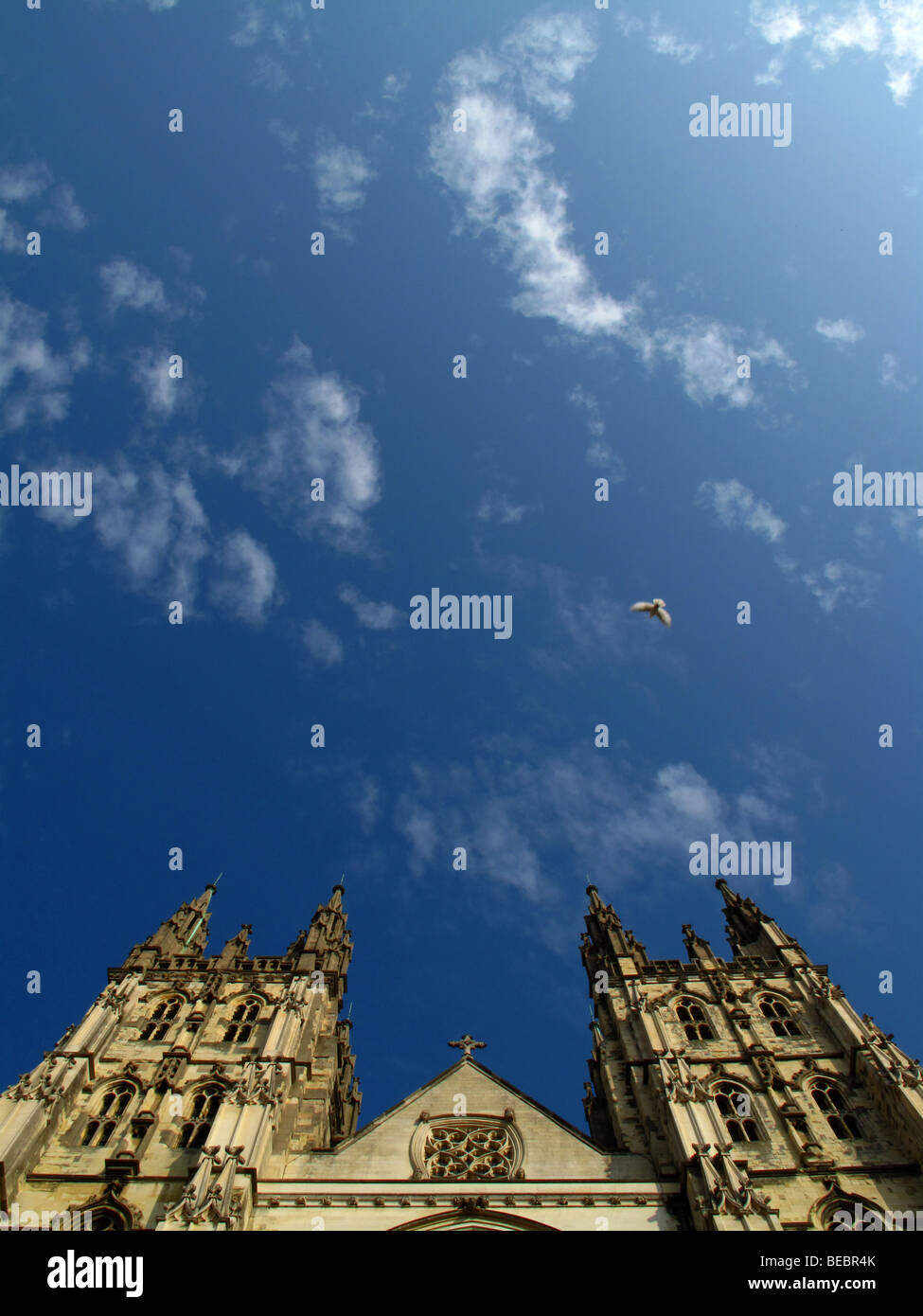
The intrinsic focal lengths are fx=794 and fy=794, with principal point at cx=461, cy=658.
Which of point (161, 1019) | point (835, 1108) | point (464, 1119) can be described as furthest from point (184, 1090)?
point (835, 1108)

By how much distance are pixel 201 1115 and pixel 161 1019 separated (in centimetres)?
640

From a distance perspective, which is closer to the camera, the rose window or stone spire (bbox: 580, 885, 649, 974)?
the rose window

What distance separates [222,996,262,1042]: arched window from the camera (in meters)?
34.1

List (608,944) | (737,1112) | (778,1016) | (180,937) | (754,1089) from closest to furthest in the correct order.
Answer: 1. (737,1112)
2. (754,1089)
3. (778,1016)
4. (608,944)
5. (180,937)

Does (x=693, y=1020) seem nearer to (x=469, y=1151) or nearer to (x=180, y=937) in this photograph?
(x=469, y=1151)

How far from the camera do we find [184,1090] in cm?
3083

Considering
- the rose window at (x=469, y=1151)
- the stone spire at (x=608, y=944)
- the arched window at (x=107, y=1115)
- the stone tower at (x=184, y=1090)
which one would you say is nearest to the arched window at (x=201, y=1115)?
the stone tower at (x=184, y=1090)

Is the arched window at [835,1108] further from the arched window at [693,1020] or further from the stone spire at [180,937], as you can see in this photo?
the stone spire at [180,937]

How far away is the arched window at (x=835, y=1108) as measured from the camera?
2867cm

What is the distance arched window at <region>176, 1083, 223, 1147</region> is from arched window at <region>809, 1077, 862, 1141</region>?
22649mm

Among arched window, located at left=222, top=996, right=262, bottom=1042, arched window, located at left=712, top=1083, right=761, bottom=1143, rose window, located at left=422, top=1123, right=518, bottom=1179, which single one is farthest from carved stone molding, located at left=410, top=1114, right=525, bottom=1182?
arched window, located at left=222, top=996, right=262, bottom=1042

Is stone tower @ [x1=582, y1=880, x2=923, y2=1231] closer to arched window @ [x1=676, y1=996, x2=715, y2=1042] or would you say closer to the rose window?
arched window @ [x1=676, y1=996, x2=715, y2=1042]
